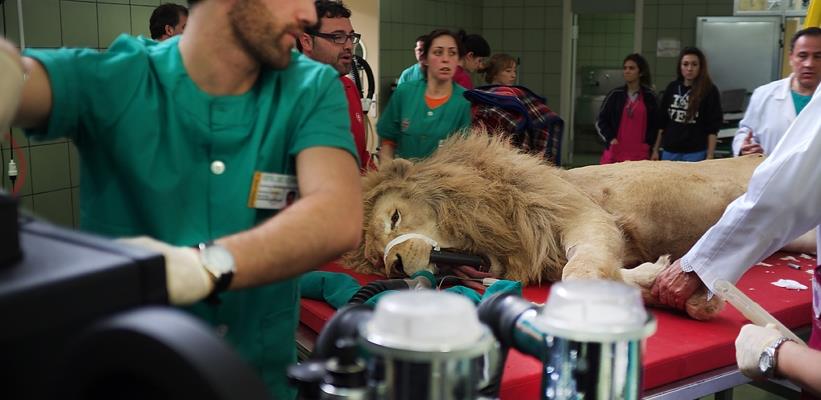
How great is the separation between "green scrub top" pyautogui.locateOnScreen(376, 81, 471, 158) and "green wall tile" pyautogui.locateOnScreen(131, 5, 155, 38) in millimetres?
1536

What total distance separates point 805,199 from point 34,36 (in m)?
3.76

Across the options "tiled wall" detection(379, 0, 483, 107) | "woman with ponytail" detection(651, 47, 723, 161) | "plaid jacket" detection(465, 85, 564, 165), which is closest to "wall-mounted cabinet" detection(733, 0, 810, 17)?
"woman with ponytail" detection(651, 47, 723, 161)

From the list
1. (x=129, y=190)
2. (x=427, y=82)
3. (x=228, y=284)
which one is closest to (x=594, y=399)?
(x=228, y=284)

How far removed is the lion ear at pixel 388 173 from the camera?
2.77 metres

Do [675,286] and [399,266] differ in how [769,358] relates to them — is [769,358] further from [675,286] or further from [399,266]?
[399,266]

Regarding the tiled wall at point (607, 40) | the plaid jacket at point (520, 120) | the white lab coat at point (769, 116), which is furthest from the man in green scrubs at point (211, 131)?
the tiled wall at point (607, 40)

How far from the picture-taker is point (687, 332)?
7.09ft

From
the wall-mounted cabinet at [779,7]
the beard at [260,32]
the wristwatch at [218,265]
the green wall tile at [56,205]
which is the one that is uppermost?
the wall-mounted cabinet at [779,7]

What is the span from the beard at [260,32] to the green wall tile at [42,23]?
10.6ft

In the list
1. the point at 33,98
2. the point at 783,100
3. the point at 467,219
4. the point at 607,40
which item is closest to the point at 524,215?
the point at 467,219

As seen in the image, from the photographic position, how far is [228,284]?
39.5 inches

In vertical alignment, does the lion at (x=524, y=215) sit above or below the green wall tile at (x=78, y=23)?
below

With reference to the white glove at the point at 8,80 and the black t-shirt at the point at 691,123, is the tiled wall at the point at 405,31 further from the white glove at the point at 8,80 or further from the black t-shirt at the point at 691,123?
the black t-shirt at the point at 691,123

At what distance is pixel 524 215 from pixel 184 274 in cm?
183
